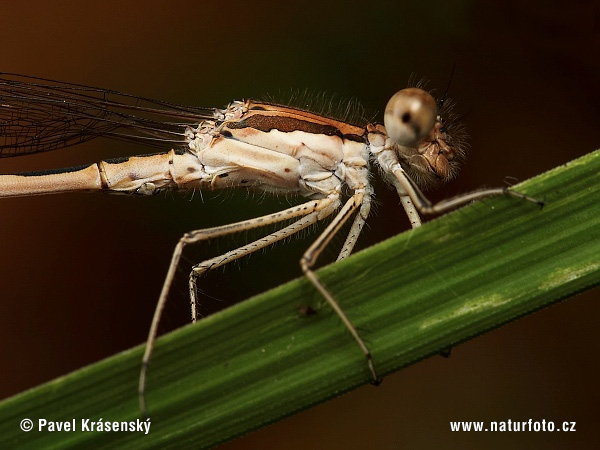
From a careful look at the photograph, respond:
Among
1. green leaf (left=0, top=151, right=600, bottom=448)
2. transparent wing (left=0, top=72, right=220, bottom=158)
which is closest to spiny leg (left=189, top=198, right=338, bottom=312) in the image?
transparent wing (left=0, top=72, right=220, bottom=158)

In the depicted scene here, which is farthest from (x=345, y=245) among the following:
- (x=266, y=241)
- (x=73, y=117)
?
(x=73, y=117)

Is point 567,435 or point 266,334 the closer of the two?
point 266,334

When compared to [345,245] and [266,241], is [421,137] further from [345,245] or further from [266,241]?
[266,241]

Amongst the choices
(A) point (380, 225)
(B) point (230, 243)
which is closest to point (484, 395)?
(A) point (380, 225)

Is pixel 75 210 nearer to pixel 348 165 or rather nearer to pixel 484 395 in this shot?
pixel 348 165

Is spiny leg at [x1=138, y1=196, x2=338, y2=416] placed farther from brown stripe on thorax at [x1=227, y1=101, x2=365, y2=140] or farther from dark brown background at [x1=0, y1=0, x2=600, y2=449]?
dark brown background at [x1=0, y1=0, x2=600, y2=449]

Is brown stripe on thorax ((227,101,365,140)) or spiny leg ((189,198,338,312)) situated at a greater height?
brown stripe on thorax ((227,101,365,140))
